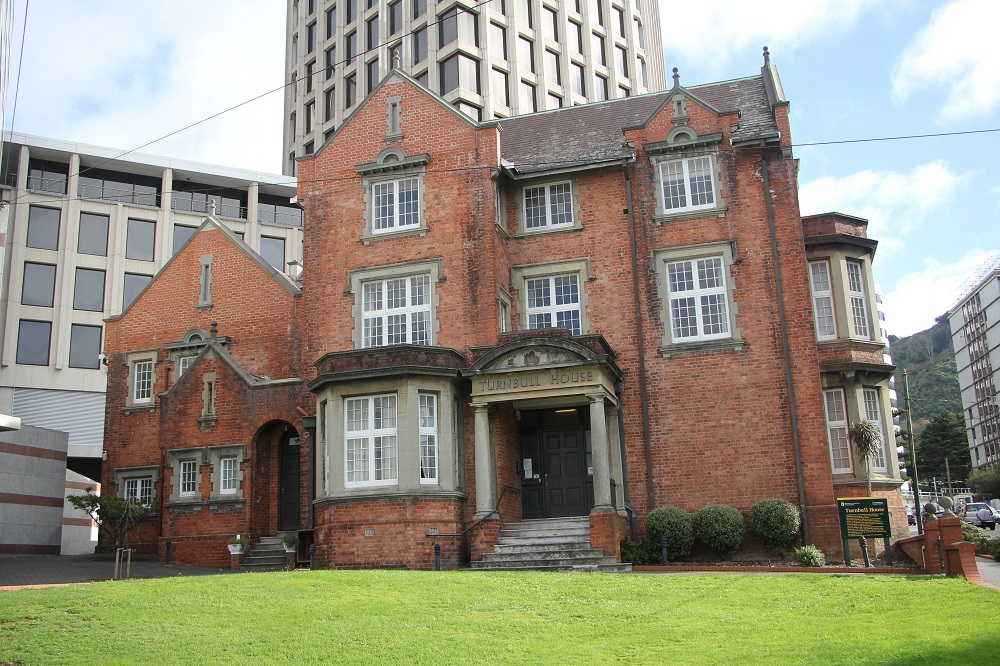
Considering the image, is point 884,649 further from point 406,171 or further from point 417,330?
point 406,171

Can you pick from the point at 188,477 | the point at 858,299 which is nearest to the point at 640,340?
the point at 858,299

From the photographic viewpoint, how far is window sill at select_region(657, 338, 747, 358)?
2417 centimetres

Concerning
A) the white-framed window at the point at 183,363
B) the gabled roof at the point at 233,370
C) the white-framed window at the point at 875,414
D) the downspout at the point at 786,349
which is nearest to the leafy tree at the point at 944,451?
the white-framed window at the point at 875,414

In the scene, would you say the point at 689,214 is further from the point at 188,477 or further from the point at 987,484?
the point at 987,484

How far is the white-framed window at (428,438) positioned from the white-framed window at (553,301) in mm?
4300

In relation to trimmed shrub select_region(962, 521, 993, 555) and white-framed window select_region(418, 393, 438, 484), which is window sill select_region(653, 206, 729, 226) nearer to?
white-framed window select_region(418, 393, 438, 484)

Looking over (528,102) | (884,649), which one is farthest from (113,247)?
(884,649)

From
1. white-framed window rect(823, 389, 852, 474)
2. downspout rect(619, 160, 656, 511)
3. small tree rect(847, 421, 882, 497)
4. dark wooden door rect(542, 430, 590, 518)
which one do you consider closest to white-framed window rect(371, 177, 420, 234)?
downspout rect(619, 160, 656, 511)

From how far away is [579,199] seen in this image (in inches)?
1049

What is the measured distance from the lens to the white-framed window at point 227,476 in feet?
87.7

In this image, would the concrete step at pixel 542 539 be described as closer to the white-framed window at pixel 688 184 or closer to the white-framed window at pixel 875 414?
the white-framed window at pixel 875 414

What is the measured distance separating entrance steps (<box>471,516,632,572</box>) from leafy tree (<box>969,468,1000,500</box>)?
66918 mm

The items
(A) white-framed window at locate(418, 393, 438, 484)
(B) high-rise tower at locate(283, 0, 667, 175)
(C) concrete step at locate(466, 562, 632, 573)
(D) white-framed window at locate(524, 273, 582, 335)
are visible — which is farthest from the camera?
(B) high-rise tower at locate(283, 0, 667, 175)

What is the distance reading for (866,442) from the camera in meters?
23.9
